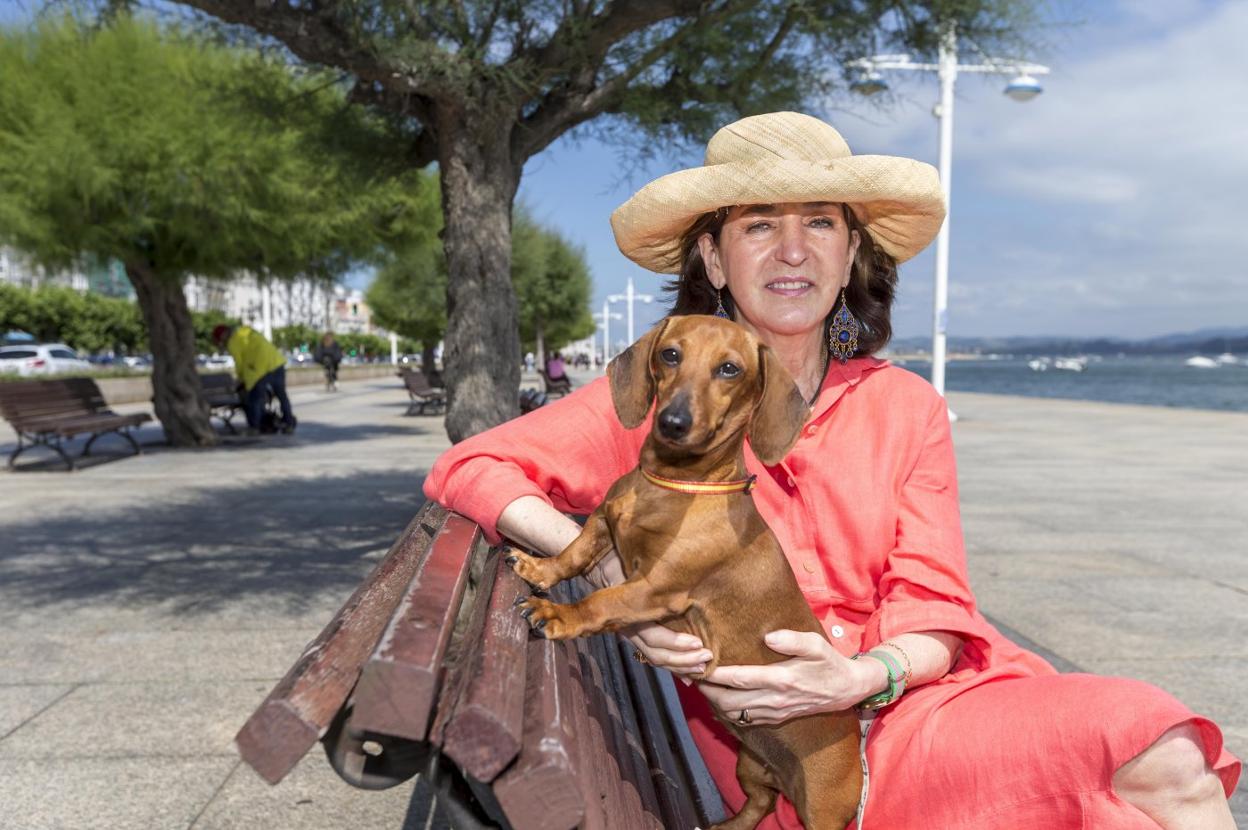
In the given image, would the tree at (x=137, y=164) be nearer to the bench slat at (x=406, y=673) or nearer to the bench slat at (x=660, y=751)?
the bench slat at (x=660, y=751)

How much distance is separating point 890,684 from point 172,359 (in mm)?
14734

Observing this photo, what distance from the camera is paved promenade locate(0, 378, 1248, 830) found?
3726mm

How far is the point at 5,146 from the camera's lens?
12750mm

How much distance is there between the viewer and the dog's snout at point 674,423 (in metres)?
1.85

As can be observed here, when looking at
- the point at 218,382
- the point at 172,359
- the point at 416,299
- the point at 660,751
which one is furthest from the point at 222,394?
the point at 660,751

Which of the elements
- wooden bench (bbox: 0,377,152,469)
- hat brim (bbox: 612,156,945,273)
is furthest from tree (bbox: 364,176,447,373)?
hat brim (bbox: 612,156,945,273)

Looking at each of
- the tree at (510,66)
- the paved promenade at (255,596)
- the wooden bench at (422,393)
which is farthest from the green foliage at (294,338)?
the tree at (510,66)

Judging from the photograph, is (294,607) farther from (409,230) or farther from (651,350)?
(409,230)

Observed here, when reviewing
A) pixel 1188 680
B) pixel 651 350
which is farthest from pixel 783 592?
pixel 1188 680

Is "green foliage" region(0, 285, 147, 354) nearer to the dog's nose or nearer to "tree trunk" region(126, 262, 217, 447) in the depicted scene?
"tree trunk" region(126, 262, 217, 447)

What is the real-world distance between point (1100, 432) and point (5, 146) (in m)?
17.9

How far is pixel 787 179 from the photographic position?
2.34 metres

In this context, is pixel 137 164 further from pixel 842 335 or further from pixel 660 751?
pixel 660 751

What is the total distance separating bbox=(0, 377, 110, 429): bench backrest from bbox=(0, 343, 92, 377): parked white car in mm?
30533
